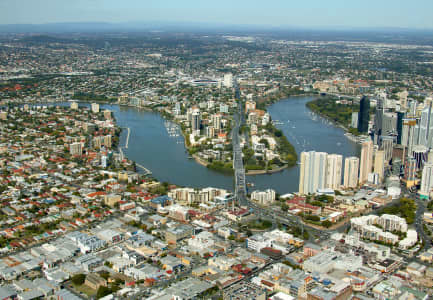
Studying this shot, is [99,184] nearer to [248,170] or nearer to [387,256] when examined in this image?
[248,170]

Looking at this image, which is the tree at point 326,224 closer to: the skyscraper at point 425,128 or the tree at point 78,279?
the tree at point 78,279

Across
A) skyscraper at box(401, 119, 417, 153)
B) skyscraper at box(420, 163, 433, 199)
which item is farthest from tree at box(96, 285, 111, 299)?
skyscraper at box(401, 119, 417, 153)

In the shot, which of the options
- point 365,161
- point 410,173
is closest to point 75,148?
point 365,161

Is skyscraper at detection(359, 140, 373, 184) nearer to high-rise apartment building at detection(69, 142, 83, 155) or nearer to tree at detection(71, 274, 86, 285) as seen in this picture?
tree at detection(71, 274, 86, 285)

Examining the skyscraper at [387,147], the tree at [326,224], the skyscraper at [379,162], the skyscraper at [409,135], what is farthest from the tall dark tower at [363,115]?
the tree at [326,224]

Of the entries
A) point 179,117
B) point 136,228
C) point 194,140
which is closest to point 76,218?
point 136,228

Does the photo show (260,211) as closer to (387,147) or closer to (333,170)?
(333,170)

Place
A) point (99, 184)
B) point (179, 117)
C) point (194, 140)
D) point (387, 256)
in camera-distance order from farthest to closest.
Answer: point (179, 117), point (194, 140), point (99, 184), point (387, 256)

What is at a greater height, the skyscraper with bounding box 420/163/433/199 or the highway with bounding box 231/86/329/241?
the skyscraper with bounding box 420/163/433/199
